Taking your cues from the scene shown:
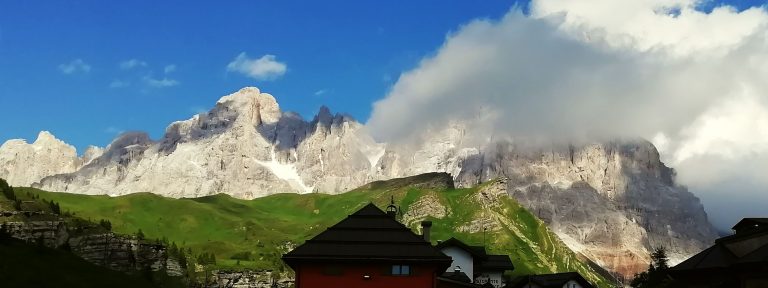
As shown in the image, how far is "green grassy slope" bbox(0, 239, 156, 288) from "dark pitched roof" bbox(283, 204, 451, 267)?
84.4ft

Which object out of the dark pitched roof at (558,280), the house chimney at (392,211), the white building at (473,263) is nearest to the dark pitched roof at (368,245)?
the house chimney at (392,211)

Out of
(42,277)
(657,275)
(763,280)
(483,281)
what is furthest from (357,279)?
(657,275)

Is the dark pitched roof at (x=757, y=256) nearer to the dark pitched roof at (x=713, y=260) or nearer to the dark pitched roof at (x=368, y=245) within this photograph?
the dark pitched roof at (x=713, y=260)

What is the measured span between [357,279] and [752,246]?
29.0m

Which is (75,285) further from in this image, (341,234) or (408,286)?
(408,286)

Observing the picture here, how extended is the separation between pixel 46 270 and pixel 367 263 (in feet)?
113

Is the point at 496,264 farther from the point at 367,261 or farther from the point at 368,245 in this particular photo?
the point at 367,261

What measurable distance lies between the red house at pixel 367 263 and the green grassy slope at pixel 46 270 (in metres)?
25.1

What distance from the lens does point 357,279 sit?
54.6 m

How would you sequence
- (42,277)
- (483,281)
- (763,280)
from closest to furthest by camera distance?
(763,280)
(42,277)
(483,281)

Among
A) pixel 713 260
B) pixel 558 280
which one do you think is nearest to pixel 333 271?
pixel 713 260

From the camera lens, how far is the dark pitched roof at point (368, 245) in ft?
178

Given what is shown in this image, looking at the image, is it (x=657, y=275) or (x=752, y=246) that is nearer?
(x=752, y=246)

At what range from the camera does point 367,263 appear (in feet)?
179
